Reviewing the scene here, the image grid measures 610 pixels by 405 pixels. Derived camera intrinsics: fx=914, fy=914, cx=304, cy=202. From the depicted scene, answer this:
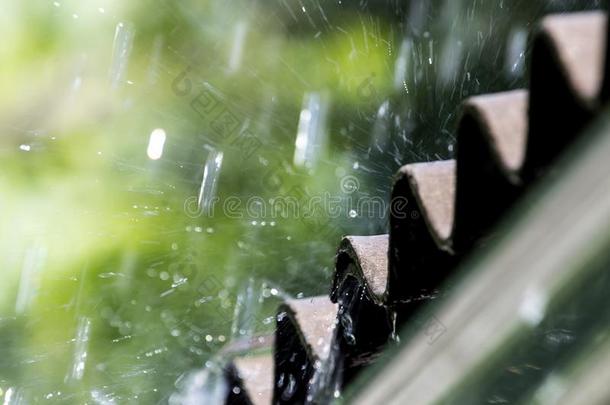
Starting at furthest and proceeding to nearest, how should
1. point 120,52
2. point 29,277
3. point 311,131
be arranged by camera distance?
1. point 311,131
2. point 120,52
3. point 29,277

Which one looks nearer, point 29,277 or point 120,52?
point 29,277

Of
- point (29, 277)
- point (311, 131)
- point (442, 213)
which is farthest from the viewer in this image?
point (311, 131)

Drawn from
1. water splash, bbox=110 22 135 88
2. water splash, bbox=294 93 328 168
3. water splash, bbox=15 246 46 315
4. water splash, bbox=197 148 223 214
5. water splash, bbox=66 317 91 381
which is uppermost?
water splash, bbox=110 22 135 88

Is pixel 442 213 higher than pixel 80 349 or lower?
higher

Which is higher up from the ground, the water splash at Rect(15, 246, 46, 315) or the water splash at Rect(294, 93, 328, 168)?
the water splash at Rect(294, 93, 328, 168)

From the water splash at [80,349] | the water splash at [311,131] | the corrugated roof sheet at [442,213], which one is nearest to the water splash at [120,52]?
the water splash at [311,131]

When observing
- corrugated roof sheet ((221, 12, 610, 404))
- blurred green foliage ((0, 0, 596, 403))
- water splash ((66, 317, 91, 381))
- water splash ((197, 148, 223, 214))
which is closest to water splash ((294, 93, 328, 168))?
blurred green foliage ((0, 0, 596, 403))

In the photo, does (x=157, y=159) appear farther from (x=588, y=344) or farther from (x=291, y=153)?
(x=588, y=344)

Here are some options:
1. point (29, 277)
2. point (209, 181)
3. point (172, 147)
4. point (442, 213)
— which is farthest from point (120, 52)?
point (442, 213)

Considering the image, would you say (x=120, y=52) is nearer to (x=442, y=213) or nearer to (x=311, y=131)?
(x=311, y=131)

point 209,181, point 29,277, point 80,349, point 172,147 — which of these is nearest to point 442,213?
point 29,277

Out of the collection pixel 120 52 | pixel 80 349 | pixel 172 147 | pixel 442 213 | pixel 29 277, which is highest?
pixel 120 52

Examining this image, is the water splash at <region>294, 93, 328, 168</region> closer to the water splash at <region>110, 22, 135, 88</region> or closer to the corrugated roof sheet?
the water splash at <region>110, 22, 135, 88</region>

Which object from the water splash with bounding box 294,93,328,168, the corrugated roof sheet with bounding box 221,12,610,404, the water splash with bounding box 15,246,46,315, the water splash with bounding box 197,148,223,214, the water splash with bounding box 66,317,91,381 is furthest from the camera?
the water splash with bounding box 294,93,328,168
